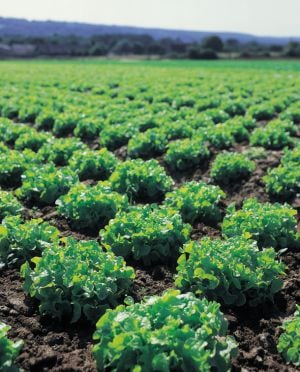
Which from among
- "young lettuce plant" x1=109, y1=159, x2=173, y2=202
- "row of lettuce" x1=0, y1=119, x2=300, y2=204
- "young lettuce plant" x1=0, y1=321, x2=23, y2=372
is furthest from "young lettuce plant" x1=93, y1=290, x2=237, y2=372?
"row of lettuce" x1=0, y1=119, x2=300, y2=204

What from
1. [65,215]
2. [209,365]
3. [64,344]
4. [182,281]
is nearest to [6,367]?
[64,344]

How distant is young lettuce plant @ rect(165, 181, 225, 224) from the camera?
8.31 metres

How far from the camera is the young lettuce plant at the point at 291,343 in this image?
4.94 m

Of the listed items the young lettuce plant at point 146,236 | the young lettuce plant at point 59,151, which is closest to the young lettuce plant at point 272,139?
the young lettuce plant at point 59,151

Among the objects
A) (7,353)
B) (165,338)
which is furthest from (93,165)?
(165,338)

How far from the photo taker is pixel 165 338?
4.36 meters

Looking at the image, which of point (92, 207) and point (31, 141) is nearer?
point (92, 207)

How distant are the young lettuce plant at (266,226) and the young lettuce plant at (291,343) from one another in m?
2.22

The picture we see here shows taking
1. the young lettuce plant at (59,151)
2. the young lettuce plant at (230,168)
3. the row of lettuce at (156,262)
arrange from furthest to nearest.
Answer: the young lettuce plant at (59,151)
the young lettuce plant at (230,168)
the row of lettuce at (156,262)

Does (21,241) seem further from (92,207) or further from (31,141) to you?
(31,141)

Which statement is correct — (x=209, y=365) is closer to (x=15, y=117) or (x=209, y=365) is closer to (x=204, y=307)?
(x=204, y=307)

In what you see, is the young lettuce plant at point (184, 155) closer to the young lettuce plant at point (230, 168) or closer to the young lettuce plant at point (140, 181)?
the young lettuce plant at point (230, 168)

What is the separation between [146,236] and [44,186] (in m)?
3.14

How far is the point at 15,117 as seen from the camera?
716 inches
